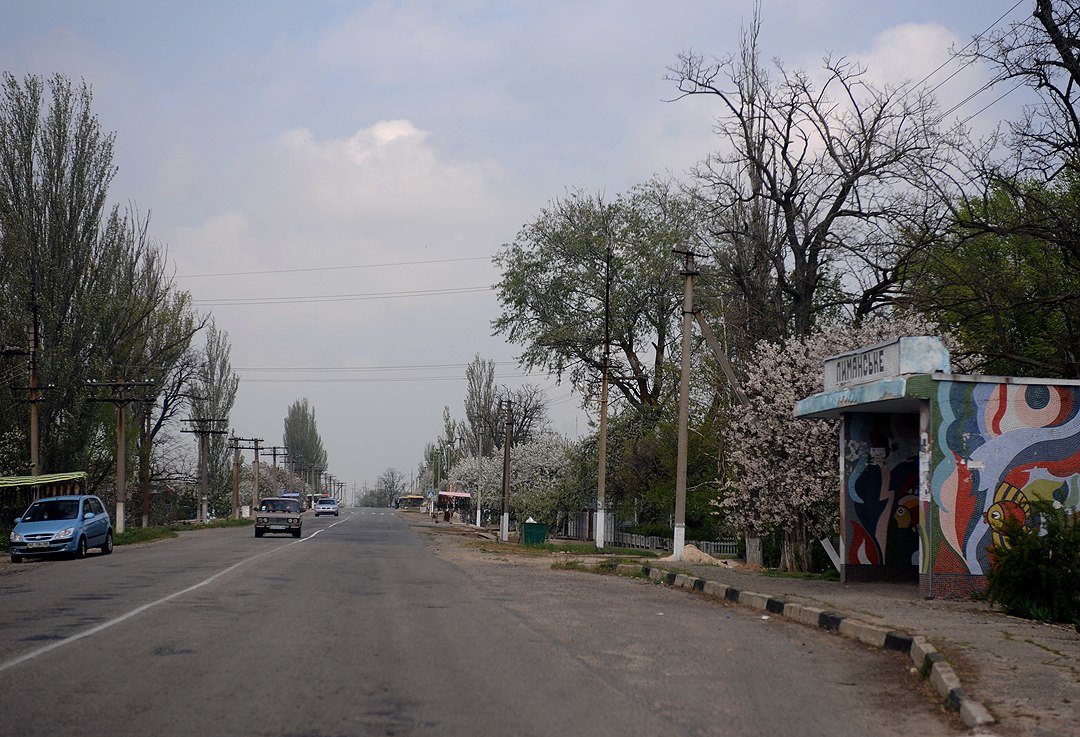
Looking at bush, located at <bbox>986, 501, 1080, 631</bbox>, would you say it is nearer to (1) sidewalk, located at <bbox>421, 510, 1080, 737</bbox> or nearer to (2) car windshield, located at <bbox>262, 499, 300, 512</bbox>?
(1) sidewalk, located at <bbox>421, 510, 1080, 737</bbox>

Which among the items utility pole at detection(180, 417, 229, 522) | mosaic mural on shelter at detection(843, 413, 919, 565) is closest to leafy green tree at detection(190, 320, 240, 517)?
utility pole at detection(180, 417, 229, 522)

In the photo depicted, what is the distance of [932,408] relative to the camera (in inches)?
627

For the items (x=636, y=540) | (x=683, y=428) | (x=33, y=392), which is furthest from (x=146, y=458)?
(x=683, y=428)

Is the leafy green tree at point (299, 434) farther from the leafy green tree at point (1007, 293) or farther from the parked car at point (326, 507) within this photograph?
the leafy green tree at point (1007, 293)

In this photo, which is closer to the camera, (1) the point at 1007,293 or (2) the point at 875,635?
(2) the point at 875,635

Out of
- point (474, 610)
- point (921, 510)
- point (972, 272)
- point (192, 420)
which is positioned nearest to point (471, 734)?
point (474, 610)

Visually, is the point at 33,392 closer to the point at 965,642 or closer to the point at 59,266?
the point at 59,266

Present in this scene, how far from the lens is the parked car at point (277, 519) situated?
45.9 m

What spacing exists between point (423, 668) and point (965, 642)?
544 centimetres

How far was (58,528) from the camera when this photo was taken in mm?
26703

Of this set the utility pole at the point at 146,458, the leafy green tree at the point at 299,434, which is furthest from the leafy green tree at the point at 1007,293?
the leafy green tree at the point at 299,434

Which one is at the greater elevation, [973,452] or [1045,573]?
[973,452]

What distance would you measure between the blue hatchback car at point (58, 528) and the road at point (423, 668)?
10.1m

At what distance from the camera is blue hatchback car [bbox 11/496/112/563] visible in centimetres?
2633
